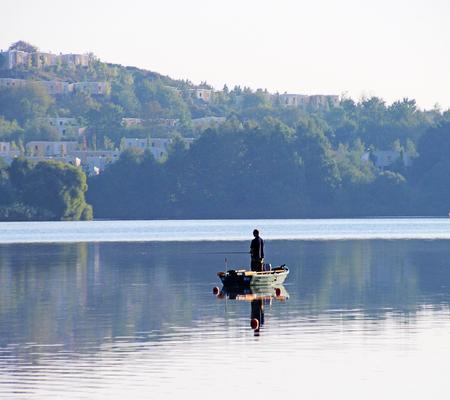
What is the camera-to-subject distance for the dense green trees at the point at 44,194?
185m

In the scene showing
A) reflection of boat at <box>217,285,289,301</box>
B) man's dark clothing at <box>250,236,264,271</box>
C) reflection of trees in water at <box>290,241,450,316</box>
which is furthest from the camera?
man's dark clothing at <box>250,236,264,271</box>

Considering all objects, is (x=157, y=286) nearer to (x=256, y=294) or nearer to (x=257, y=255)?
(x=257, y=255)

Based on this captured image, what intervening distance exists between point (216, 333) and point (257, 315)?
556 centimetres

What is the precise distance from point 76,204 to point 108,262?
4235 inches

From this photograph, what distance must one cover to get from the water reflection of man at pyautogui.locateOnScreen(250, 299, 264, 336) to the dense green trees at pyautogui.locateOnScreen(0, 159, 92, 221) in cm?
13402

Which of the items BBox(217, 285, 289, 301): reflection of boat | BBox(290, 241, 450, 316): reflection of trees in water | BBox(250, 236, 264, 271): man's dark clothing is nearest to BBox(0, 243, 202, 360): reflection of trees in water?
BBox(217, 285, 289, 301): reflection of boat

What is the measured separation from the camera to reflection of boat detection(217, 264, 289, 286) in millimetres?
54781

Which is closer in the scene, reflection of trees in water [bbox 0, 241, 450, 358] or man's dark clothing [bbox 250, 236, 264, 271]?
reflection of trees in water [bbox 0, 241, 450, 358]

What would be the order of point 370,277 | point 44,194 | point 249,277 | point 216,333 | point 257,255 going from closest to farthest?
point 216,333, point 249,277, point 257,255, point 370,277, point 44,194

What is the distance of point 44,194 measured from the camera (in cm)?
Result: 18462

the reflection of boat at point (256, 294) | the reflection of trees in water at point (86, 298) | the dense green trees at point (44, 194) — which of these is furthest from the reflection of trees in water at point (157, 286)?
the dense green trees at point (44, 194)

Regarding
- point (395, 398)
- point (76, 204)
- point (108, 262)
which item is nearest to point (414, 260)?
point (108, 262)

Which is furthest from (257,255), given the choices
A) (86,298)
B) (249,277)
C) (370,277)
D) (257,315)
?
(370,277)

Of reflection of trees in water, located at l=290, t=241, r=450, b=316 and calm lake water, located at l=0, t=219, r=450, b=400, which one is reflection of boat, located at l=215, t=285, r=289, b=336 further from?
reflection of trees in water, located at l=290, t=241, r=450, b=316
